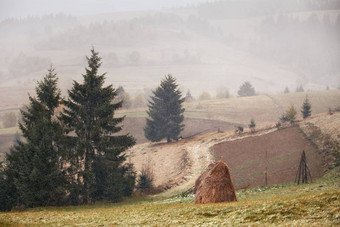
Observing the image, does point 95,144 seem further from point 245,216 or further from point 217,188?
point 245,216

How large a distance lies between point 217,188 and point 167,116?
6683 cm

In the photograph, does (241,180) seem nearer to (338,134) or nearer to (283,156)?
(283,156)

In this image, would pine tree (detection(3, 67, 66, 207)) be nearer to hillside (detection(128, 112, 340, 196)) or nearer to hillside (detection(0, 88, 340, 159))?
hillside (detection(128, 112, 340, 196))

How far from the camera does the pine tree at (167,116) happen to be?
8950 centimetres

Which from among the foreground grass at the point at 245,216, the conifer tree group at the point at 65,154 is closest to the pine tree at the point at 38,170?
the conifer tree group at the point at 65,154

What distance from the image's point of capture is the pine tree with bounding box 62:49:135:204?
38.5m

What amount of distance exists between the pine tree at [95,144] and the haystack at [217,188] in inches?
635

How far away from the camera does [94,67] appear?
42.4 m

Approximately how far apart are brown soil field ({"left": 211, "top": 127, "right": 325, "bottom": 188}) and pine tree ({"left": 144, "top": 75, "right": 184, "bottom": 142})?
19.1 metres

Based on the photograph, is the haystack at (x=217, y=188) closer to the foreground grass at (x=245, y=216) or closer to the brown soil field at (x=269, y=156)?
the foreground grass at (x=245, y=216)

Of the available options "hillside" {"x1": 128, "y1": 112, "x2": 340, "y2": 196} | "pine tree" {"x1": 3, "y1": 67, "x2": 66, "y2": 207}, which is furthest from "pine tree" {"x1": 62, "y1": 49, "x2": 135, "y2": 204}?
"hillside" {"x1": 128, "y1": 112, "x2": 340, "y2": 196}

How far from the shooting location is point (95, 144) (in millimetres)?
41031

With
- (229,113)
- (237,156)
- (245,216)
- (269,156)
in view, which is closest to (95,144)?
(245,216)

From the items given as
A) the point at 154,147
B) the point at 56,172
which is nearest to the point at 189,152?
the point at 154,147
